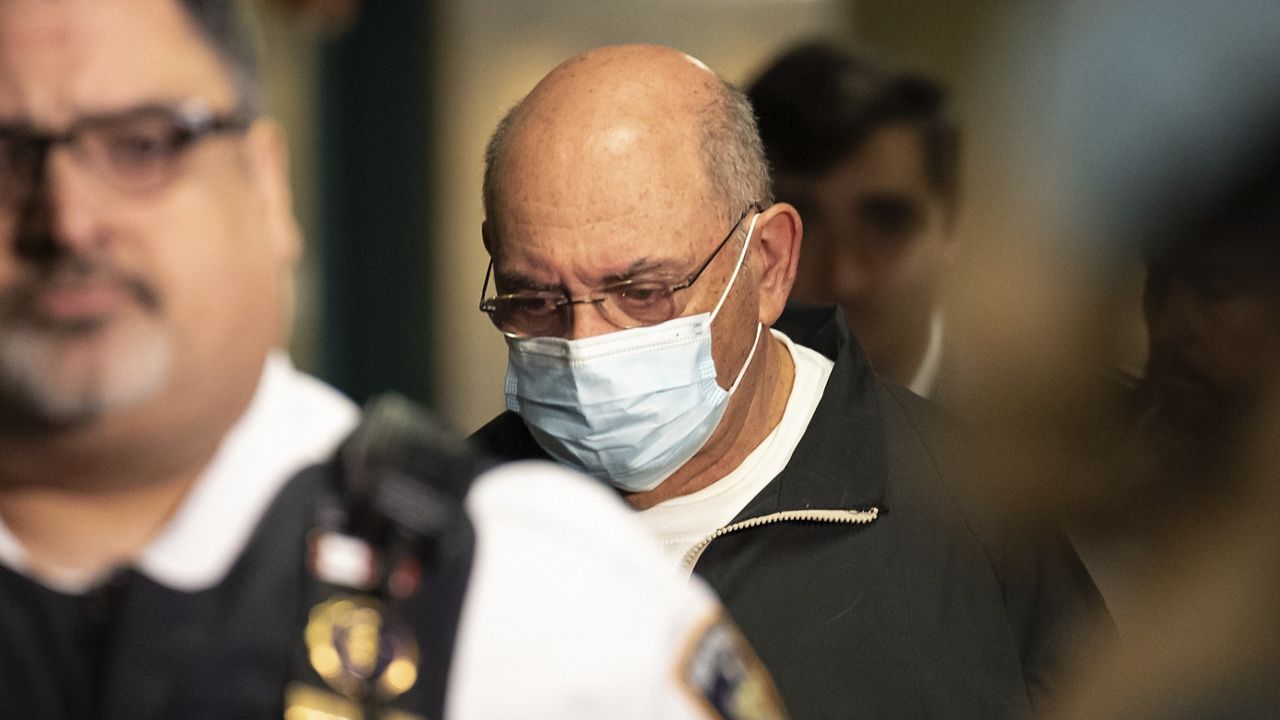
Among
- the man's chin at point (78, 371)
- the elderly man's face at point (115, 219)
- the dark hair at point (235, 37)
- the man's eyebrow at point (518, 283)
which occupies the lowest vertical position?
the man's eyebrow at point (518, 283)

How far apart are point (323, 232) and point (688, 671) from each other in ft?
7.17

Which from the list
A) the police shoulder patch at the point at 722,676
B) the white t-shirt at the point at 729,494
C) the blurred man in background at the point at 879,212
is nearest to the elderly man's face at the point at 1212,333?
the police shoulder patch at the point at 722,676

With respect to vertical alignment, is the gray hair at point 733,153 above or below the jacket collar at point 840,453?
above

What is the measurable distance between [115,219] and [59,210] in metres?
0.03

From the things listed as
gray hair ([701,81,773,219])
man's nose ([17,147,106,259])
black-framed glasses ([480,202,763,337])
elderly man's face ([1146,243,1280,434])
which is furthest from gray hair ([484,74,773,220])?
elderly man's face ([1146,243,1280,434])

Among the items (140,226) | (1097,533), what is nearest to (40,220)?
(140,226)

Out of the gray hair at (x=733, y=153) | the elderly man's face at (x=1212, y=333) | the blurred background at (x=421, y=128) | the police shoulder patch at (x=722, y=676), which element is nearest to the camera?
the elderly man's face at (x=1212, y=333)

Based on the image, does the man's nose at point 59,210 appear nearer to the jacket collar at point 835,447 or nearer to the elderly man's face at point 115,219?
the elderly man's face at point 115,219

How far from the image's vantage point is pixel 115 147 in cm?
79

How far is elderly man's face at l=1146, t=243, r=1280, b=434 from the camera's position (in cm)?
62

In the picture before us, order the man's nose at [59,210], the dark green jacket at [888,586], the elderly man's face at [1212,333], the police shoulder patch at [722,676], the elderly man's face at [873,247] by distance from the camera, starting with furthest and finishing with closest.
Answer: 1. the elderly man's face at [873,247]
2. the dark green jacket at [888,586]
3. the police shoulder patch at [722,676]
4. the man's nose at [59,210]
5. the elderly man's face at [1212,333]

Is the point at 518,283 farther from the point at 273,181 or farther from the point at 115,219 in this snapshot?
the point at 115,219

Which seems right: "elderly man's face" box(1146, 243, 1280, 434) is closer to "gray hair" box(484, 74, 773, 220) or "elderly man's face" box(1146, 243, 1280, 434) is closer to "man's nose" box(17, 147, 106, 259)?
"man's nose" box(17, 147, 106, 259)

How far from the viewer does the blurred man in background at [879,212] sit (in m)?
1.97
